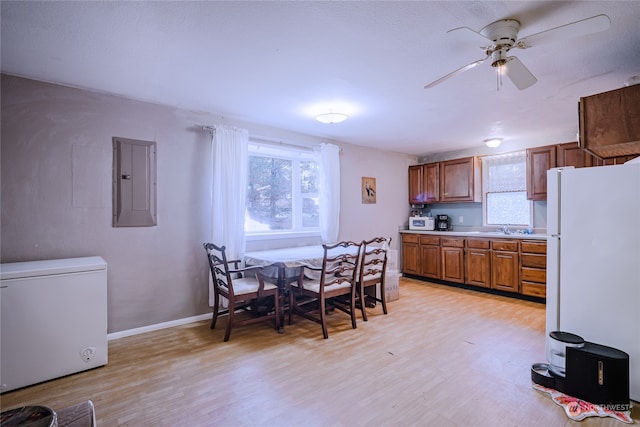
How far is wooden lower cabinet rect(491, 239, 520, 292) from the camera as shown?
14.8 feet

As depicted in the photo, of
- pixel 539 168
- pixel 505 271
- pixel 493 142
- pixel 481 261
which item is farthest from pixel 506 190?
pixel 505 271

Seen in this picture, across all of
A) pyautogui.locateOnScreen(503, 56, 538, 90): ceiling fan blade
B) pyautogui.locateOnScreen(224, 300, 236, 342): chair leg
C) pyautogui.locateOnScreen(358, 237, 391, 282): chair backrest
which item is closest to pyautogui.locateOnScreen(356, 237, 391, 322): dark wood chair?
pyautogui.locateOnScreen(358, 237, 391, 282): chair backrest

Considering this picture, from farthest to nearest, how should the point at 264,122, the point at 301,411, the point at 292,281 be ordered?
the point at 264,122
the point at 292,281
the point at 301,411

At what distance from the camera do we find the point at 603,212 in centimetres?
221

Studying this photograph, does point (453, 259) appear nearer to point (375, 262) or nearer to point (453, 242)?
point (453, 242)

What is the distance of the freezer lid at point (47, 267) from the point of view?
7.29ft

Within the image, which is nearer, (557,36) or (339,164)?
(557,36)

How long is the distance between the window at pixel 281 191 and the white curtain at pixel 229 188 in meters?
0.34

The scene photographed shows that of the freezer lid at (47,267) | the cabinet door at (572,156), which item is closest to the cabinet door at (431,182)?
the cabinet door at (572,156)

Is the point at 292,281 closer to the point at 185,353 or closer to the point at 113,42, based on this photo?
the point at 185,353

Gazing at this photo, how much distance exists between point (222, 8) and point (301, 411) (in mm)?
2384

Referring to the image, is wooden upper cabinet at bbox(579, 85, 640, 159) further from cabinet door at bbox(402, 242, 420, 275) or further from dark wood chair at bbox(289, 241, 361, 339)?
cabinet door at bbox(402, 242, 420, 275)

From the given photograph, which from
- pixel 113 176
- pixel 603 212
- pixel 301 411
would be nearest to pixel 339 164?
pixel 113 176

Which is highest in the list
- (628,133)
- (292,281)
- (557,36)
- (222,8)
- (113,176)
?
(222,8)
